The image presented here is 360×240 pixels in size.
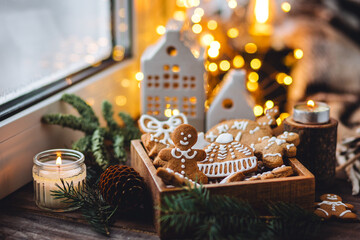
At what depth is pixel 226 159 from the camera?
971mm

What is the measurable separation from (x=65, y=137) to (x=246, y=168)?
2.05 feet

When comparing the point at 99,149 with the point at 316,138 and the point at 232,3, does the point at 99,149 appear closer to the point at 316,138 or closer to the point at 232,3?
the point at 316,138

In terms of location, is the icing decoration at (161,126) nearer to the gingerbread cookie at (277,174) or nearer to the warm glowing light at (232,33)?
the gingerbread cookie at (277,174)

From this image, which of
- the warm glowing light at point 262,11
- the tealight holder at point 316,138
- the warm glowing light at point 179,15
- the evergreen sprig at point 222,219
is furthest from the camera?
the warm glowing light at point 179,15

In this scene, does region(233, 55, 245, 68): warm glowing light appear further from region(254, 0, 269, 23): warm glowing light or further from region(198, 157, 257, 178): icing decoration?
region(198, 157, 257, 178): icing decoration

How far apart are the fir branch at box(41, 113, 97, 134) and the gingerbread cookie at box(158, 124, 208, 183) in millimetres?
380

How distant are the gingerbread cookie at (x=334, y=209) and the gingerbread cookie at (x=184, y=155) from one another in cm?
27

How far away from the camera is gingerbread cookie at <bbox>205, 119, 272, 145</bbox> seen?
1081mm

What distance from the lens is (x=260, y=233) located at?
833 mm

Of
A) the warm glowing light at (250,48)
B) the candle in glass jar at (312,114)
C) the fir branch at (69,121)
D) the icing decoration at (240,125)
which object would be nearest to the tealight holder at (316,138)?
the candle in glass jar at (312,114)

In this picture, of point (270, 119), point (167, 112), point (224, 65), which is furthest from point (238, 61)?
point (270, 119)

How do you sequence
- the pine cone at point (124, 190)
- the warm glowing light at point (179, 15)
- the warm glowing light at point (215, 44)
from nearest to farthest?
the pine cone at point (124, 190) → the warm glowing light at point (215, 44) → the warm glowing light at point (179, 15)

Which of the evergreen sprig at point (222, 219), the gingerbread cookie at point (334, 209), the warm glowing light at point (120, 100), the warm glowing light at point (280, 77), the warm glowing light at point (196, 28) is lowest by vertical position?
the gingerbread cookie at point (334, 209)

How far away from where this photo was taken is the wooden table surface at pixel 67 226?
2.97ft
